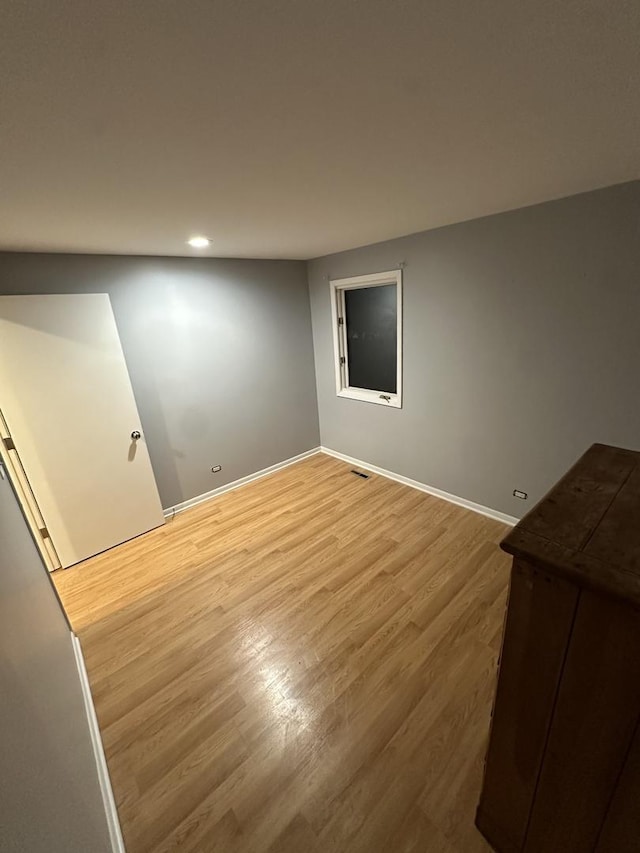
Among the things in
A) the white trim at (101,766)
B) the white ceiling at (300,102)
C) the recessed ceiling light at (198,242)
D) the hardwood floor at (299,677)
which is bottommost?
the hardwood floor at (299,677)

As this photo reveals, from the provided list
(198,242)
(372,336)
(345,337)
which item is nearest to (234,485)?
(345,337)

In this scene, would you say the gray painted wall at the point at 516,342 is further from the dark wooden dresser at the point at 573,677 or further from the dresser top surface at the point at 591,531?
the dark wooden dresser at the point at 573,677

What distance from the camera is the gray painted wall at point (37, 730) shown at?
653 mm

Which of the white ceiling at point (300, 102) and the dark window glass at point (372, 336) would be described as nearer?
the white ceiling at point (300, 102)

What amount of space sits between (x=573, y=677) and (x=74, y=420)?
3.09 meters

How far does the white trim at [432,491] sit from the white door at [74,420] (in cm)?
216

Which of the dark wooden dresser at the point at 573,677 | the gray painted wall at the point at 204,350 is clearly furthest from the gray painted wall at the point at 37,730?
the gray painted wall at the point at 204,350

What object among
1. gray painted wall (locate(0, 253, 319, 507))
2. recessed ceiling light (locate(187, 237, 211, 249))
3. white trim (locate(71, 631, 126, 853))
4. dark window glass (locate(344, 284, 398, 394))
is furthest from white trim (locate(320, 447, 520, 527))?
white trim (locate(71, 631, 126, 853))

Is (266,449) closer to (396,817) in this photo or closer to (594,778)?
(396,817)

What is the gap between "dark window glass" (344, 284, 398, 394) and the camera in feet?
10.5

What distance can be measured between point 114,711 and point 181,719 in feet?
1.13

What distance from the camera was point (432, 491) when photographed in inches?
125

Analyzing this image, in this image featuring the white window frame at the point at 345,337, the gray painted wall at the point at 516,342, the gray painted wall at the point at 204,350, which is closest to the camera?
the gray painted wall at the point at 516,342

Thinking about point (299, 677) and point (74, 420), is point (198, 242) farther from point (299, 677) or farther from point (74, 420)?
point (299, 677)
